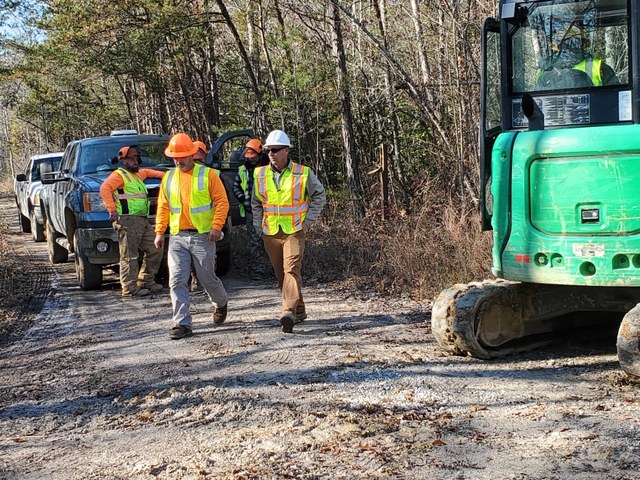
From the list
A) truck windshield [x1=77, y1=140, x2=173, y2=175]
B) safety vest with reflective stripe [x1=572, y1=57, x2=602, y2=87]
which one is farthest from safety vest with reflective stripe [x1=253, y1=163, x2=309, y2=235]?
truck windshield [x1=77, y1=140, x2=173, y2=175]

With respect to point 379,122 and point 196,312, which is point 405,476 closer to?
point 196,312

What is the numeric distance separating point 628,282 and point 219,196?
393cm

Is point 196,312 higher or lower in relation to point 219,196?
lower

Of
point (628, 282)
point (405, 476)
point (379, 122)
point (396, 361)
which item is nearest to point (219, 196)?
point (396, 361)

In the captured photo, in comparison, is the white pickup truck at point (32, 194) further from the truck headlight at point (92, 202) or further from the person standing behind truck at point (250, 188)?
the person standing behind truck at point (250, 188)

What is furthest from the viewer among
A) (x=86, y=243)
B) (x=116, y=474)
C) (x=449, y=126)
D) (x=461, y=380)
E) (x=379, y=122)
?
(x=379, y=122)

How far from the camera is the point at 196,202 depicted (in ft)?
26.7

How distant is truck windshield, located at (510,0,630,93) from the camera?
20.8 feet

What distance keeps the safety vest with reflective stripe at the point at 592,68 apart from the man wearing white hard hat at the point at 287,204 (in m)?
2.68

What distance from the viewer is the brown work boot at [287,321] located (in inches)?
314

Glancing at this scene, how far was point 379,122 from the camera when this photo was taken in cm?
1580

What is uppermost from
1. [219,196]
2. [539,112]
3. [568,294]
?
[539,112]

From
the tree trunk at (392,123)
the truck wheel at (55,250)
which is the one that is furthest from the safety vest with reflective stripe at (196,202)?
the tree trunk at (392,123)

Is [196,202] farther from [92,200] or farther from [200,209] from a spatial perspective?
[92,200]
